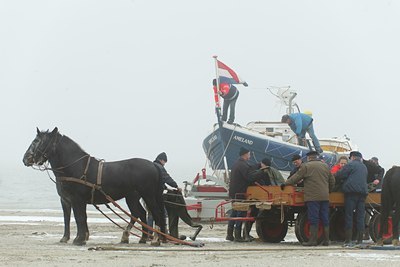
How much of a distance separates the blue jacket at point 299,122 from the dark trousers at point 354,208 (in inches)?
314

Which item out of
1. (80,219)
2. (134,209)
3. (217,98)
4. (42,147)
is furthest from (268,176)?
(217,98)

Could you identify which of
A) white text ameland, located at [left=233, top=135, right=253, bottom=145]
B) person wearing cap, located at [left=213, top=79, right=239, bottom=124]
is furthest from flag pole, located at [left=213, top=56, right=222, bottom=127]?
white text ameland, located at [left=233, top=135, right=253, bottom=145]

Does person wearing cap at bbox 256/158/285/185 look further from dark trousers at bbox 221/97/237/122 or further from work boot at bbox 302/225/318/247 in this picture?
dark trousers at bbox 221/97/237/122

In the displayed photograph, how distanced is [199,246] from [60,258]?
317 centimetres

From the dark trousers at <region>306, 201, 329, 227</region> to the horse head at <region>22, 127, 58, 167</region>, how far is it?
16.1 ft

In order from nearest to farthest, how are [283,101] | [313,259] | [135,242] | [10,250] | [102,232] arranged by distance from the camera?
[313,259]
[10,250]
[135,242]
[102,232]
[283,101]

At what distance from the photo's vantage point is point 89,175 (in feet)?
59.4

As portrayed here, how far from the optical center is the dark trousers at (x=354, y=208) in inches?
713

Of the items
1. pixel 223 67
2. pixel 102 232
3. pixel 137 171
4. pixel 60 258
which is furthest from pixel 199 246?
pixel 223 67

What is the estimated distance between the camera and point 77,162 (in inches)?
715

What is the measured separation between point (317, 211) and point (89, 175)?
429cm

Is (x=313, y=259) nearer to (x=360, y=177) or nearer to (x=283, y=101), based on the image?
(x=360, y=177)

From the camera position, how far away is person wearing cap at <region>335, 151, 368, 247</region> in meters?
18.0

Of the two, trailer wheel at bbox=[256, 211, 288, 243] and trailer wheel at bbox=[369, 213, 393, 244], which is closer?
trailer wheel at bbox=[369, 213, 393, 244]
